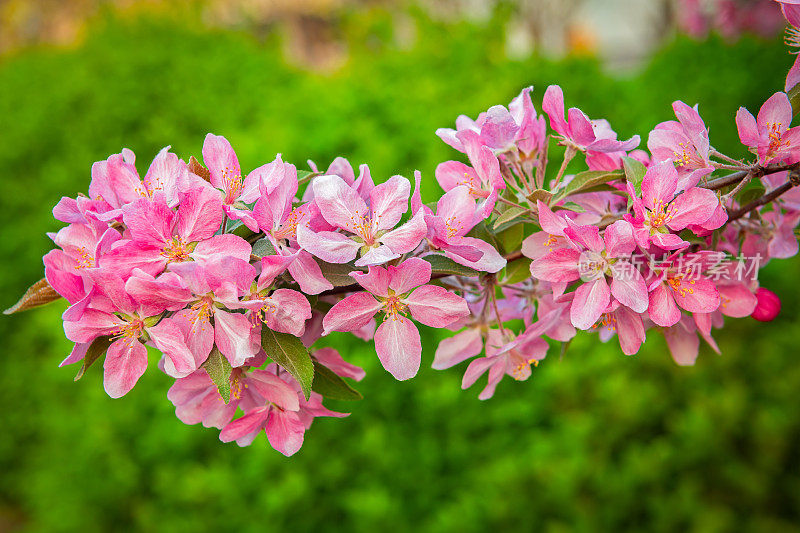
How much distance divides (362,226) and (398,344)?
127 mm

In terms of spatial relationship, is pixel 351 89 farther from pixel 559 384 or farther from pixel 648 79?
pixel 648 79

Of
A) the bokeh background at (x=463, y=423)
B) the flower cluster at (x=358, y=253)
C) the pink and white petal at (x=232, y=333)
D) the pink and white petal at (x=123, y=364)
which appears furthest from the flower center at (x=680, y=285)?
the bokeh background at (x=463, y=423)

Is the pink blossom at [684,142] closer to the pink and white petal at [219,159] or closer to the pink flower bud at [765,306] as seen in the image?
the pink flower bud at [765,306]

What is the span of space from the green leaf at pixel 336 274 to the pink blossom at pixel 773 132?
431 mm

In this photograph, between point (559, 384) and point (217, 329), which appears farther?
point (559, 384)

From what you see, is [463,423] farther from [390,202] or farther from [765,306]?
[390,202]

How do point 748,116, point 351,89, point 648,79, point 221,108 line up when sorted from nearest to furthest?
point 748,116, point 351,89, point 648,79, point 221,108

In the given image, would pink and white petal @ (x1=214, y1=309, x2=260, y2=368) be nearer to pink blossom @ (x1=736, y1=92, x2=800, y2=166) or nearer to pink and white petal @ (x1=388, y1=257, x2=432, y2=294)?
pink and white petal @ (x1=388, y1=257, x2=432, y2=294)

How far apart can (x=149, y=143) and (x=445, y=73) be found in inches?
76.9

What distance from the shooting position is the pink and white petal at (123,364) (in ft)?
2.04

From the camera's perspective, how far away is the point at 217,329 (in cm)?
60

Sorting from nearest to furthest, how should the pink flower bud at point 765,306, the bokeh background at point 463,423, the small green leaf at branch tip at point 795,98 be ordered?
the small green leaf at branch tip at point 795,98 < the pink flower bud at point 765,306 < the bokeh background at point 463,423

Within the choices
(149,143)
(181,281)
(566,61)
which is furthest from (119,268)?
(149,143)

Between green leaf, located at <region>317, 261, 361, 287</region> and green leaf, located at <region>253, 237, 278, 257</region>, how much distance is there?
0.05 metres
